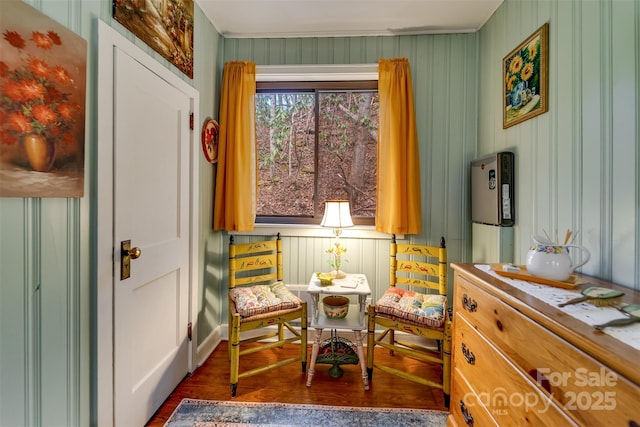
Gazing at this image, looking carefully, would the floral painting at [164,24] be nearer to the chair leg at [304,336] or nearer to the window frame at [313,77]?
the window frame at [313,77]

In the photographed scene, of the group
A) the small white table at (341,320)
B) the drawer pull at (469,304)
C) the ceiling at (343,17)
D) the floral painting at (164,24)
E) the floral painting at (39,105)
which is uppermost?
the ceiling at (343,17)

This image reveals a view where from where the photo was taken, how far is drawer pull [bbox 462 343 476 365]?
121 centimetres

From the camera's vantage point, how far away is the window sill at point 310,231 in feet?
7.68

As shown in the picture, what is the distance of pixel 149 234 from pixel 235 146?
1036mm

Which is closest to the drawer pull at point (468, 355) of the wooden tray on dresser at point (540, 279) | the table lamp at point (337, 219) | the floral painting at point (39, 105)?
the wooden tray on dresser at point (540, 279)

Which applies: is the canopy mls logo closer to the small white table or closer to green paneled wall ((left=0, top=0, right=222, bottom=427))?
the small white table

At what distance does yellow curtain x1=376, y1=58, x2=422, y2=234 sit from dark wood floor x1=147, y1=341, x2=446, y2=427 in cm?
107

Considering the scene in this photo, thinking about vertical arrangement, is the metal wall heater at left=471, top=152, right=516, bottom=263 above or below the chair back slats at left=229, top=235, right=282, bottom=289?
above

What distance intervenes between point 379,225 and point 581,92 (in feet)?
4.54

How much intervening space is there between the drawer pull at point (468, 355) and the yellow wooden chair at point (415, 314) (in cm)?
44

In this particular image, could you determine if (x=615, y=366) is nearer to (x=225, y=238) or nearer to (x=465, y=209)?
(x=465, y=209)

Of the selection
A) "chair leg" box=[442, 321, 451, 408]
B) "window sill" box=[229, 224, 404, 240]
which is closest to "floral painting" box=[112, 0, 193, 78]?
"window sill" box=[229, 224, 404, 240]

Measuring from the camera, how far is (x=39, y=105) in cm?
95

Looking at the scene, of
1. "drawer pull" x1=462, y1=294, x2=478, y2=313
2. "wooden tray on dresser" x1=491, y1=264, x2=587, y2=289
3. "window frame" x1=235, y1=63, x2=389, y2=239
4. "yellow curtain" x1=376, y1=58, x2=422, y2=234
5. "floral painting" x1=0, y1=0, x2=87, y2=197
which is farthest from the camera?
"window frame" x1=235, y1=63, x2=389, y2=239
